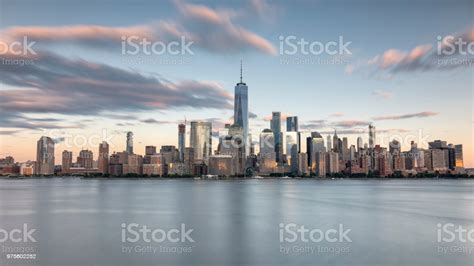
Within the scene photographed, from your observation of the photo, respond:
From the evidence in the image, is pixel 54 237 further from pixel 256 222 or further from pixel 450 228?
pixel 450 228

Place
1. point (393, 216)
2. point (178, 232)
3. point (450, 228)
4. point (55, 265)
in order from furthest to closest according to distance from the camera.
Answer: point (393, 216) < point (450, 228) < point (178, 232) < point (55, 265)

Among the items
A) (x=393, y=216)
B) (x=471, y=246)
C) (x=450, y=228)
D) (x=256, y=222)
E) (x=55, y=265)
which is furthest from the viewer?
(x=393, y=216)

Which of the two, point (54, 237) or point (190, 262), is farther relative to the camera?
point (54, 237)

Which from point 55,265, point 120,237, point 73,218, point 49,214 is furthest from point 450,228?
point 49,214

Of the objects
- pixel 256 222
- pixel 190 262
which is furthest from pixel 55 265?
pixel 256 222

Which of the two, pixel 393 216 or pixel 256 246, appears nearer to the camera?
pixel 256 246

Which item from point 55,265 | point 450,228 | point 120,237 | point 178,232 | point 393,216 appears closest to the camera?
point 55,265

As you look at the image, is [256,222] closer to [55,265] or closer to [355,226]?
[355,226]

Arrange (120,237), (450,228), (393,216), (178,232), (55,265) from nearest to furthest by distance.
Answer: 1. (55,265)
2. (120,237)
3. (178,232)
4. (450,228)
5. (393,216)
